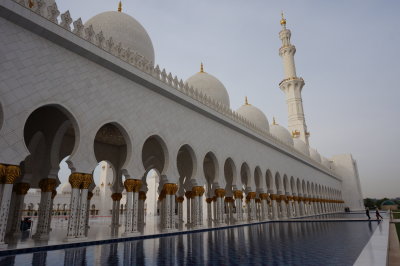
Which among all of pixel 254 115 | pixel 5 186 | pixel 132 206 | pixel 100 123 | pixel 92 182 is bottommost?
pixel 132 206

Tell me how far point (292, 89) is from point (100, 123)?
25240 mm

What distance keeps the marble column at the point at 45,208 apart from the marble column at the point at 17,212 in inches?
30.4

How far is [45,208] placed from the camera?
25.7ft

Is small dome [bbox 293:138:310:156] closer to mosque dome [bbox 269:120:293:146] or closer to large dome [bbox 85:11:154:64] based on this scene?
mosque dome [bbox 269:120:293:146]

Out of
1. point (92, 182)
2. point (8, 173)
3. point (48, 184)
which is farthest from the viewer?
point (92, 182)

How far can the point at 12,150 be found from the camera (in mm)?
5395

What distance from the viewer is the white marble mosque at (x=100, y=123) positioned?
5.79m

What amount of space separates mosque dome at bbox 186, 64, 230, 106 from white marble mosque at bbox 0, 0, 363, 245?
0.20ft

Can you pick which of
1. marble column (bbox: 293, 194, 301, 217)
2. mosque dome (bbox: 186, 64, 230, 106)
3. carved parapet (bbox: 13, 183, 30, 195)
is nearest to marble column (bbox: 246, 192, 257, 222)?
mosque dome (bbox: 186, 64, 230, 106)

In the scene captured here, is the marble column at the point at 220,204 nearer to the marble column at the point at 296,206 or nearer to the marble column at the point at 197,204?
the marble column at the point at 197,204

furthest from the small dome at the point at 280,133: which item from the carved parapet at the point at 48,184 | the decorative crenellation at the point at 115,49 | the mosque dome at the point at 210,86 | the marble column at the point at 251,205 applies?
the carved parapet at the point at 48,184

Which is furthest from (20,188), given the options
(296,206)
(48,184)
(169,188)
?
(296,206)

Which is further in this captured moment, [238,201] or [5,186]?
[238,201]

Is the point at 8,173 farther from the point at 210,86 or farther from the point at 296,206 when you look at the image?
the point at 296,206
